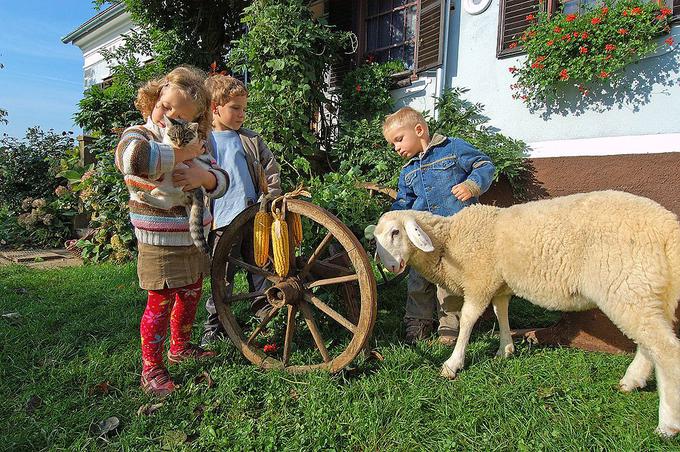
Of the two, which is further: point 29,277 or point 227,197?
point 29,277

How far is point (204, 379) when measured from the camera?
2.49 metres

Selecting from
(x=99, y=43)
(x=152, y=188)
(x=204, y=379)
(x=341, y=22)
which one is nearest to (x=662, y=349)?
(x=204, y=379)

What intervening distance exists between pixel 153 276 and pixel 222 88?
4.32 ft

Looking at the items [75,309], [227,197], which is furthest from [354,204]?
[75,309]

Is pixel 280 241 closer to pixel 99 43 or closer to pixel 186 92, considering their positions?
pixel 186 92

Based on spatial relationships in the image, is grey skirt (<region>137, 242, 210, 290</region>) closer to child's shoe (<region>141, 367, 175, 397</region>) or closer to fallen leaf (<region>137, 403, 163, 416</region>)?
child's shoe (<region>141, 367, 175, 397</region>)

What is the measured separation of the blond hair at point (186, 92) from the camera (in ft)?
7.36

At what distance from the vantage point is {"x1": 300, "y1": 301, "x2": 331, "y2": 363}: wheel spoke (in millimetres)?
2461

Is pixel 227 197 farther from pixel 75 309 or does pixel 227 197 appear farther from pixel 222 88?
pixel 75 309

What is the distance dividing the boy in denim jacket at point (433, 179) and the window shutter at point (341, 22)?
3742 mm

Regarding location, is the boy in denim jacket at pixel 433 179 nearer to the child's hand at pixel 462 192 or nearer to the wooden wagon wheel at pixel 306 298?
the child's hand at pixel 462 192

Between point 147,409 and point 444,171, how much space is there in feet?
7.63

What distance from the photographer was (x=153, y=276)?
90.2 inches

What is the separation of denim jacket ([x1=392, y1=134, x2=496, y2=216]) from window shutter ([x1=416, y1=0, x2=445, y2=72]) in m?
2.57
